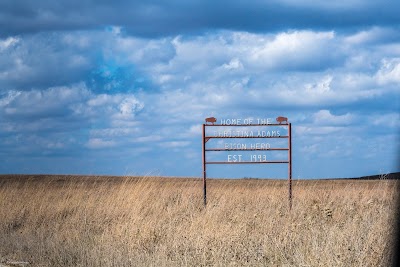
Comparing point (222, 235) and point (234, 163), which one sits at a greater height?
point (234, 163)

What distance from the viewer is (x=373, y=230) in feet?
34.7

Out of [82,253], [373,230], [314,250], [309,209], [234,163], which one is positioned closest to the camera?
[314,250]

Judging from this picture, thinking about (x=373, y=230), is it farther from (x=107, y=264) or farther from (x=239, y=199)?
(x=239, y=199)

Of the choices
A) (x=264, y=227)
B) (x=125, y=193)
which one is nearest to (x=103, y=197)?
(x=125, y=193)

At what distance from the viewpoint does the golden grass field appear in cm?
890

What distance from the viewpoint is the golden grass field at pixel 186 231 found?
890 centimetres

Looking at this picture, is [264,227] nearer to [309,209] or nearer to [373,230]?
[373,230]

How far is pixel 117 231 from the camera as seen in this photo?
12320 mm

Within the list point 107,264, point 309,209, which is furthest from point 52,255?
point 309,209

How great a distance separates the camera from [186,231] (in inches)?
448

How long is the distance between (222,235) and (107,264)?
2.54 metres

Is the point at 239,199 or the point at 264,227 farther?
the point at 239,199

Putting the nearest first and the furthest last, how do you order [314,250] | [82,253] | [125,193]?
[314,250]
[82,253]
[125,193]

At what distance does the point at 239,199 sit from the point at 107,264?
9.87m
